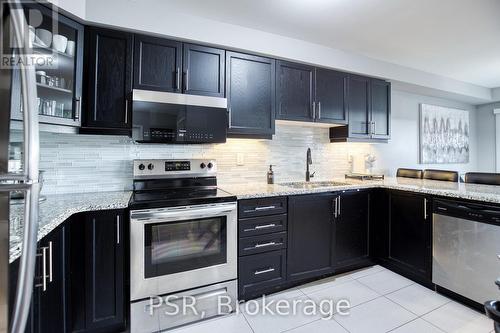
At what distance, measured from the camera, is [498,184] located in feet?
8.25

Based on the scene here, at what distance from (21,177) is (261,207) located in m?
1.71

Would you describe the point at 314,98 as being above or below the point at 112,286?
above

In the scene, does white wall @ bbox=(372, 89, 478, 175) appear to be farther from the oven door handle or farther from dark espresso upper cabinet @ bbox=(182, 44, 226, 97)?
the oven door handle

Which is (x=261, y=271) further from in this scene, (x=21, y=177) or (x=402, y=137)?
(x=402, y=137)

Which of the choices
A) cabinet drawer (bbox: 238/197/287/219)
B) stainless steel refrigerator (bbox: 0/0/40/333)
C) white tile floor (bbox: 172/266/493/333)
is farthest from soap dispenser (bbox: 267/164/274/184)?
stainless steel refrigerator (bbox: 0/0/40/333)

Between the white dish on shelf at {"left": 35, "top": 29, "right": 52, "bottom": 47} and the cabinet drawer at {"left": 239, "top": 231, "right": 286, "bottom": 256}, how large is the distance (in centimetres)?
201

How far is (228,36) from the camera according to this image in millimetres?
2287

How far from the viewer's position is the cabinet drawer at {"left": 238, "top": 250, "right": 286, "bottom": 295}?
2059 millimetres

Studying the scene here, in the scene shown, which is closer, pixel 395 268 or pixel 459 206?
pixel 459 206

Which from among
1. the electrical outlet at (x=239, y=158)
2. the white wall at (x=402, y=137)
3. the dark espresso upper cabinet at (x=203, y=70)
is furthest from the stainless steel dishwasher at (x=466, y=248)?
the dark espresso upper cabinet at (x=203, y=70)

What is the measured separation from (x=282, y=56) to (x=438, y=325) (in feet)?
8.72

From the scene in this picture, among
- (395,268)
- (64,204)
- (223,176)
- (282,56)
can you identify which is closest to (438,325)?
(395,268)

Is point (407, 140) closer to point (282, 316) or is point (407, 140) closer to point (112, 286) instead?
point (282, 316)

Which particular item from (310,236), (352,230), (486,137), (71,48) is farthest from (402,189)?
(486,137)
